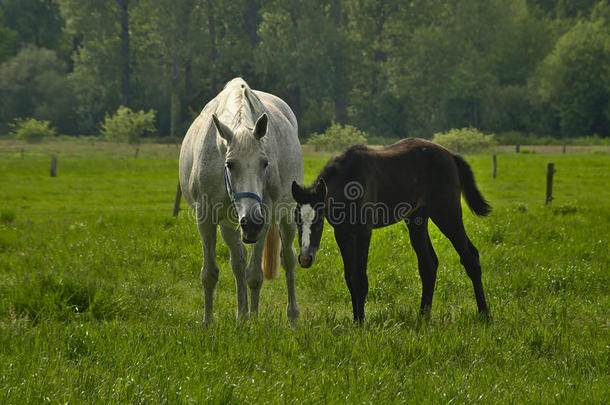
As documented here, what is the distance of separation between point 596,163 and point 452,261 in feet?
88.2

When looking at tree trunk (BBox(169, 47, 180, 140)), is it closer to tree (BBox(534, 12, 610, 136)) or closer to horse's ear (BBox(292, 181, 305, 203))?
tree (BBox(534, 12, 610, 136))

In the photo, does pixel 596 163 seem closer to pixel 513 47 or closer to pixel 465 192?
pixel 465 192

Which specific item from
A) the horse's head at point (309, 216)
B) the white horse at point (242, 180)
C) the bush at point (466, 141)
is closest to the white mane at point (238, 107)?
the white horse at point (242, 180)

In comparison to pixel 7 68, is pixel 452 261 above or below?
below

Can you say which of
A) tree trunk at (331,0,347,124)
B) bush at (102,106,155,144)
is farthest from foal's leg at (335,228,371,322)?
tree trunk at (331,0,347,124)

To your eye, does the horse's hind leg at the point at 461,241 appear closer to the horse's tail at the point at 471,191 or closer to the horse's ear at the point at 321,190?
the horse's tail at the point at 471,191

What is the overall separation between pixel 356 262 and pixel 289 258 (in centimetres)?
120

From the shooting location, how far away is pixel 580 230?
1041 cm

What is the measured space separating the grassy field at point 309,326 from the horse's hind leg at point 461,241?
0.66ft

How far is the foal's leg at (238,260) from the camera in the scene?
5586 millimetres

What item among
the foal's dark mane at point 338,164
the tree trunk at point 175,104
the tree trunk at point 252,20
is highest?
the tree trunk at point 252,20

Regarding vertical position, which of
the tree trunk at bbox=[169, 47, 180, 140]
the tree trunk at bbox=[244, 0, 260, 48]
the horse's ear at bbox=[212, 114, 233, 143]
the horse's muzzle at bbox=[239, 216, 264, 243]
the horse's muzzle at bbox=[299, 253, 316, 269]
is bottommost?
the horse's muzzle at bbox=[299, 253, 316, 269]

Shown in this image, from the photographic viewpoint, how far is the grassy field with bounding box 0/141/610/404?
377cm

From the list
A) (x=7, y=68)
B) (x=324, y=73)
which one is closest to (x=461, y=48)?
(x=324, y=73)
